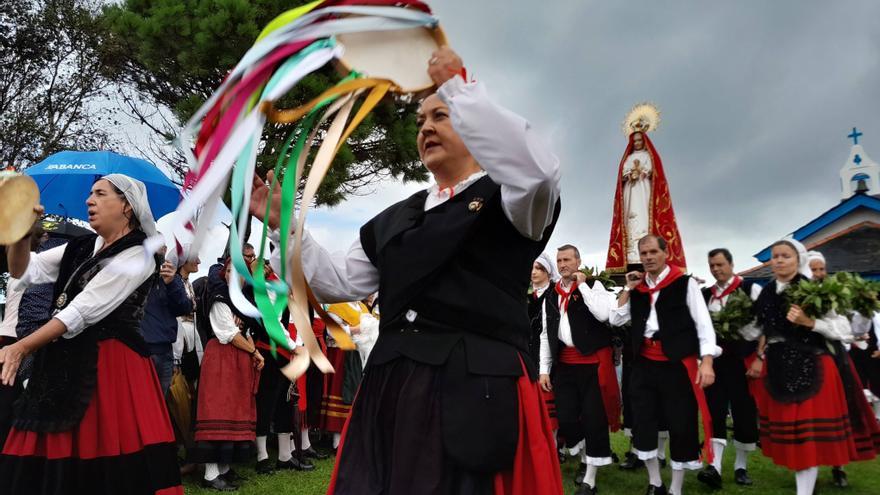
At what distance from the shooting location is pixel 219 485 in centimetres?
539

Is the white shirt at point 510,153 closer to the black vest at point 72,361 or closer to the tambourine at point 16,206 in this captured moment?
the tambourine at point 16,206

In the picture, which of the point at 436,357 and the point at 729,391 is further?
the point at 729,391

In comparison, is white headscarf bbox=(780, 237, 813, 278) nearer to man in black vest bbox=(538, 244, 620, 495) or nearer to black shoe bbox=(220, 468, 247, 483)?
man in black vest bbox=(538, 244, 620, 495)

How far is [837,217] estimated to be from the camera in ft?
60.2

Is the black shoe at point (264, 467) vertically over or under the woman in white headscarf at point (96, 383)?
under

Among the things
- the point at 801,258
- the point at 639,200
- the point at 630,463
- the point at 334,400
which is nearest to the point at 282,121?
Answer: the point at 801,258

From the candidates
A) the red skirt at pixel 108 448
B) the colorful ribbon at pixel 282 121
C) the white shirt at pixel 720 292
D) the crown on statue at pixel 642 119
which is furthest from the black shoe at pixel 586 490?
the crown on statue at pixel 642 119

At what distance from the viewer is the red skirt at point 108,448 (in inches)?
122

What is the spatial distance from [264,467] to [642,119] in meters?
7.78

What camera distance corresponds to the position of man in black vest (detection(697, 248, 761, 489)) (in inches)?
239

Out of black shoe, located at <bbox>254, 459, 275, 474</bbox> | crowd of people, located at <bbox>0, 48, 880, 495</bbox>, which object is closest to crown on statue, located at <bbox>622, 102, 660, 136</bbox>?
crowd of people, located at <bbox>0, 48, 880, 495</bbox>

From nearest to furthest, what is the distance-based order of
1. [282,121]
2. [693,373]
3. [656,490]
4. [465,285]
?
[282,121] < [465,285] < [693,373] < [656,490]

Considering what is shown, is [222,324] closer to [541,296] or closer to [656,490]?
[541,296]

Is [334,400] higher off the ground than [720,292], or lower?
lower
